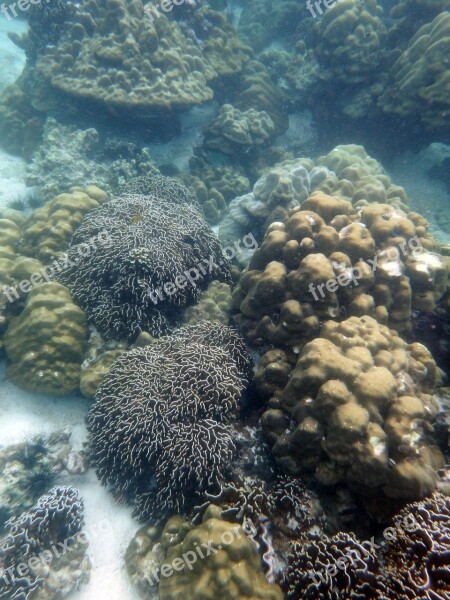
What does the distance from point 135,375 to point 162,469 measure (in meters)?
1.22

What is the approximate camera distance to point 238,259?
22.1 ft

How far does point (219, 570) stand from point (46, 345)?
12.2ft

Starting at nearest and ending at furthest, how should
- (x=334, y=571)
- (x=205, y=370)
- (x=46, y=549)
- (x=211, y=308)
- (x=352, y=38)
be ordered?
1. (x=334, y=571)
2. (x=46, y=549)
3. (x=205, y=370)
4. (x=211, y=308)
5. (x=352, y=38)

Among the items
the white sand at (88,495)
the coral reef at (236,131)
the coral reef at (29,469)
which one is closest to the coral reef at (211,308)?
the white sand at (88,495)

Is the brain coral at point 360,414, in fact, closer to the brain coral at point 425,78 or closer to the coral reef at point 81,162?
the coral reef at point 81,162

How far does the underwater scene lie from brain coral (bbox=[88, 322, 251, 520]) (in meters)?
0.03

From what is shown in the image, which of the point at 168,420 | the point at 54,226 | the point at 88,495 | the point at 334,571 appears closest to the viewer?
the point at 334,571

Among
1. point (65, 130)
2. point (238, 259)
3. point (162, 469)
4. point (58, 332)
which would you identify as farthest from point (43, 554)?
point (65, 130)

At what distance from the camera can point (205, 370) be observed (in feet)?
14.3

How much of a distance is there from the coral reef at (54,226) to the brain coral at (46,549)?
3866mm

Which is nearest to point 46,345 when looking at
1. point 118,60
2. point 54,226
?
point 54,226

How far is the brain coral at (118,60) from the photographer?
27.9 ft

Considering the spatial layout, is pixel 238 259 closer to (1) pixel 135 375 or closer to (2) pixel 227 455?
(1) pixel 135 375

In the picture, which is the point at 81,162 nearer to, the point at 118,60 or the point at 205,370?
the point at 118,60
